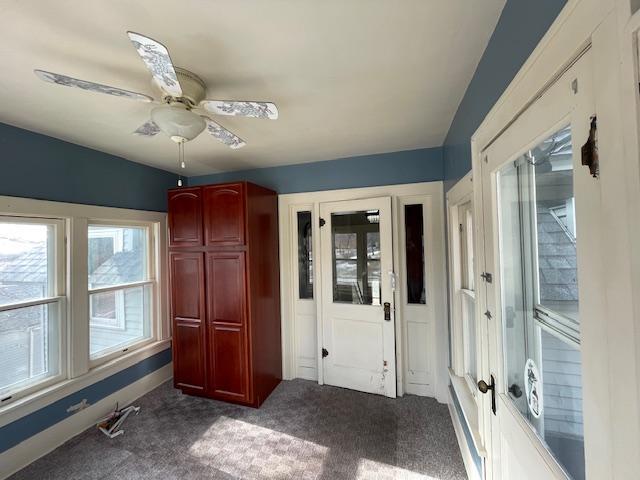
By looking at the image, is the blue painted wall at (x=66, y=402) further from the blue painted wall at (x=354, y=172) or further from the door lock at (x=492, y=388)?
the door lock at (x=492, y=388)

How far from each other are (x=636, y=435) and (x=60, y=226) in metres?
3.26

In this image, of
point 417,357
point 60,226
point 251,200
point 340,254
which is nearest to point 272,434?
point 417,357

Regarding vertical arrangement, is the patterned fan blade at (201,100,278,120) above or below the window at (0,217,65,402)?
above

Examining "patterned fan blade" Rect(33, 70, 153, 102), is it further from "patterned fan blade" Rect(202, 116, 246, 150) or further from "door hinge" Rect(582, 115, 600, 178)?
"door hinge" Rect(582, 115, 600, 178)

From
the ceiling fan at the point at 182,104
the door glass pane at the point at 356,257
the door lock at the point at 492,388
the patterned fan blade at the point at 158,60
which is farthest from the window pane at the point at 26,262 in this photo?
the door lock at the point at 492,388

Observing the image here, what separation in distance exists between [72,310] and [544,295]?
317 centimetres

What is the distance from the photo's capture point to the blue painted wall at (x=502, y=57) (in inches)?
30.7

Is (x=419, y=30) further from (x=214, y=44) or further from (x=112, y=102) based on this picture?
(x=112, y=102)

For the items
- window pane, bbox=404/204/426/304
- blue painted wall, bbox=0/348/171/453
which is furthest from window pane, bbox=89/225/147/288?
window pane, bbox=404/204/426/304

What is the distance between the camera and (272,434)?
217 cm

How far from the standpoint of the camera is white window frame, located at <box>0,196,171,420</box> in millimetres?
1956

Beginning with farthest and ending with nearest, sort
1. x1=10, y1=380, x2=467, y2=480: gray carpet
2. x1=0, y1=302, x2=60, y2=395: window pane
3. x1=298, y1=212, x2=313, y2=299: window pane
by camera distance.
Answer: x1=298, y1=212, x2=313, y2=299: window pane → x1=0, y1=302, x2=60, y2=395: window pane → x1=10, y1=380, x2=467, y2=480: gray carpet

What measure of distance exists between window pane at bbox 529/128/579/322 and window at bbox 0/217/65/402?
315cm

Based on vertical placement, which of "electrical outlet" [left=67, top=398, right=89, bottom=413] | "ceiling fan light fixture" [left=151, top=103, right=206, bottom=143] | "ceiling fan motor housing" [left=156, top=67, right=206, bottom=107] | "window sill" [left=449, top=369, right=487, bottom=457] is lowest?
"electrical outlet" [left=67, top=398, right=89, bottom=413]
